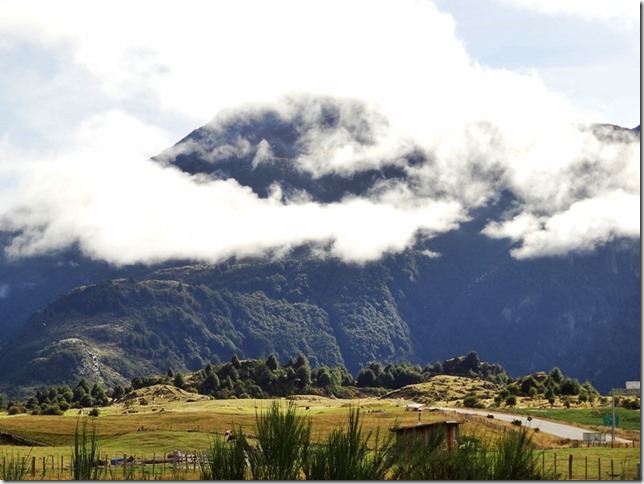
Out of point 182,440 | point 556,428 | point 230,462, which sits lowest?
point 556,428

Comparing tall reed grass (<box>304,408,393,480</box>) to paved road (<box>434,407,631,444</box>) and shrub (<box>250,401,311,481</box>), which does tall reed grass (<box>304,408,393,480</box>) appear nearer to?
shrub (<box>250,401,311,481</box>)

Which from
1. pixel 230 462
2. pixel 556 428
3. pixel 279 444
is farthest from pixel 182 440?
pixel 279 444

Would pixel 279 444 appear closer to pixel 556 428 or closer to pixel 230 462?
pixel 230 462

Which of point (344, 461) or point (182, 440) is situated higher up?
point (344, 461)

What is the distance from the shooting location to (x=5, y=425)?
160 meters

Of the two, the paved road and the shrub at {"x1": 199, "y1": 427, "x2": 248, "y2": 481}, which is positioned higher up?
the shrub at {"x1": 199, "y1": 427, "x2": 248, "y2": 481}

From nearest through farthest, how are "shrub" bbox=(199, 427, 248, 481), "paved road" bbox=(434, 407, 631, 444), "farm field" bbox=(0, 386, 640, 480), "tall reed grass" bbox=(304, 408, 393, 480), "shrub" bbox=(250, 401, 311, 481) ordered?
"shrub" bbox=(250, 401, 311, 481) → "tall reed grass" bbox=(304, 408, 393, 480) → "shrub" bbox=(199, 427, 248, 481) → "farm field" bbox=(0, 386, 640, 480) → "paved road" bbox=(434, 407, 631, 444)

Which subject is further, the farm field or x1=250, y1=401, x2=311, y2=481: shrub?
the farm field

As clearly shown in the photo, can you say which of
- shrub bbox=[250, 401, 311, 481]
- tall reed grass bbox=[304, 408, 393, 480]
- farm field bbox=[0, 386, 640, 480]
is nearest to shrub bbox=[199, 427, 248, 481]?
shrub bbox=[250, 401, 311, 481]

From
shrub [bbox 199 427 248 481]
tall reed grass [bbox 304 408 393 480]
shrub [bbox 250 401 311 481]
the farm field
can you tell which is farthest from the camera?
the farm field

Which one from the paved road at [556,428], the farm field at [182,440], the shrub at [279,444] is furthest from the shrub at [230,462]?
the paved road at [556,428]

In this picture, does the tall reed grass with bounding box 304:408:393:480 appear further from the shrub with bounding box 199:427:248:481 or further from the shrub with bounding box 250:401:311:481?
the shrub with bounding box 199:427:248:481

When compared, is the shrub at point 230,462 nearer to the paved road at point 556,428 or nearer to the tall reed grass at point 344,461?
the tall reed grass at point 344,461

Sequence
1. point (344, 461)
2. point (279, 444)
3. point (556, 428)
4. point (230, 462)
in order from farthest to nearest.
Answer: point (556, 428) → point (230, 462) → point (344, 461) → point (279, 444)
